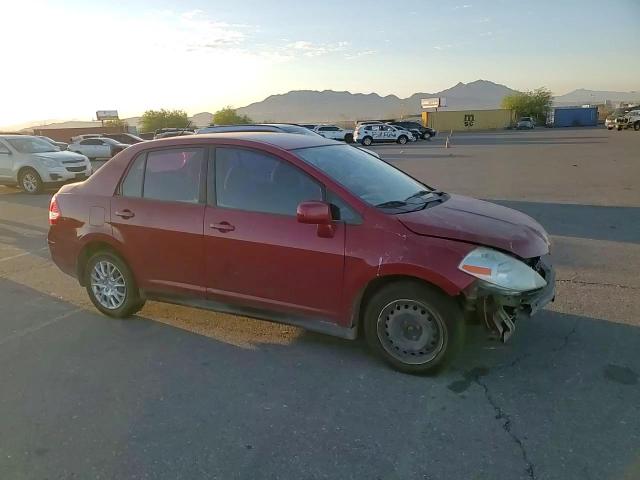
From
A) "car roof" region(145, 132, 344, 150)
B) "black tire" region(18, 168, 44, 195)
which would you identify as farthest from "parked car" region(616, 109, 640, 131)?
"car roof" region(145, 132, 344, 150)

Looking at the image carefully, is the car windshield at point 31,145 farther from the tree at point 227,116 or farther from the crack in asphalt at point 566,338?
the tree at point 227,116

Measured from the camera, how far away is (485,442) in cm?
272

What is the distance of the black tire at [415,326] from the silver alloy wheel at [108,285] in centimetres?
245

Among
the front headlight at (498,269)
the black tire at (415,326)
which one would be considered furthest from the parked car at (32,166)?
the front headlight at (498,269)

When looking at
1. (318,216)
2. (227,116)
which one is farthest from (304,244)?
(227,116)

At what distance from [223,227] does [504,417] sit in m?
2.41

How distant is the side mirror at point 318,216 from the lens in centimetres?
339

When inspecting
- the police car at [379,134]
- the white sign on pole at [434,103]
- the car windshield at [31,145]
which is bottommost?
the car windshield at [31,145]

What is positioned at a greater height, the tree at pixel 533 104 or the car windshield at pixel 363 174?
the tree at pixel 533 104

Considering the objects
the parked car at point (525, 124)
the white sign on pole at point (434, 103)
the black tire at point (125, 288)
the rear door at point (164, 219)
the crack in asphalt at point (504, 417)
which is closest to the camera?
the crack in asphalt at point (504, 417)

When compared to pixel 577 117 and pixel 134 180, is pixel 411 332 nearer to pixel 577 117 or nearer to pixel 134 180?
pixel 134 180

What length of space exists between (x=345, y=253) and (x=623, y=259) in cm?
435

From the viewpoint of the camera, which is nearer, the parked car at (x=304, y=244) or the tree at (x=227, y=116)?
the parked car at (x=304, y=244)

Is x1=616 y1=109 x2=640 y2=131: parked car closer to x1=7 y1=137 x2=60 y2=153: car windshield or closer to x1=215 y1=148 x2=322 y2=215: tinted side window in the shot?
x1=7 y1=137 x2=60 y2=153: car windshield
